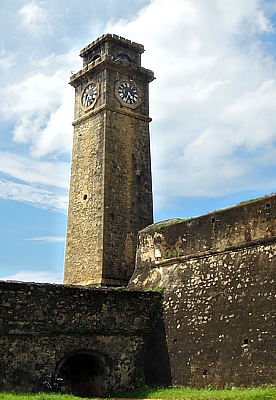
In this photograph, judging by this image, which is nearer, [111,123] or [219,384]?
[219,384]

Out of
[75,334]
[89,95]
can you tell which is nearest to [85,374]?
[75,334]

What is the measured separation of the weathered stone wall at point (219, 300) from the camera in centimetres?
1272

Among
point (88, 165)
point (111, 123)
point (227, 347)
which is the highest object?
point (111, 123)

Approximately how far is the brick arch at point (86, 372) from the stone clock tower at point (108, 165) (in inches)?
181

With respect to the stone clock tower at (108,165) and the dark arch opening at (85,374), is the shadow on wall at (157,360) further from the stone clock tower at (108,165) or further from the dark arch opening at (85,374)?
the stone clock tower at (108,165)

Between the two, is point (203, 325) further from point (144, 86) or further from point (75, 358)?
point (144, 86)

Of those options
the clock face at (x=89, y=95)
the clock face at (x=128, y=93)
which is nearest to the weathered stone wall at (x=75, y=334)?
the clock face at (x=128, y=93)

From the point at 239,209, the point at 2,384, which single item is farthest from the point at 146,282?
the point at 2,384

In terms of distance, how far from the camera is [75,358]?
15.3 m

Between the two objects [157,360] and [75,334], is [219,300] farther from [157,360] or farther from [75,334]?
[75,334]

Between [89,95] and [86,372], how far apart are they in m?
12.4

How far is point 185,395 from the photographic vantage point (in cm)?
1252

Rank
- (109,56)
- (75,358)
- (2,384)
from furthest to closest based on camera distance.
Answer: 1. (109,56)
2. (75,358)
3. (2,384)

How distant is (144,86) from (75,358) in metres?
13.2
